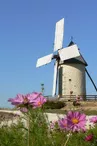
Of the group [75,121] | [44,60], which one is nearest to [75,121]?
[75,121]

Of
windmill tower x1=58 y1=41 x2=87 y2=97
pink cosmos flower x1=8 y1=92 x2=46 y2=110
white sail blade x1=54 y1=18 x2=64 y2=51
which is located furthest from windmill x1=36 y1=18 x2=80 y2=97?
pink cosmos flower x1=8 y1=92 x2=46 y2=110

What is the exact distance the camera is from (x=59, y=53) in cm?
4791

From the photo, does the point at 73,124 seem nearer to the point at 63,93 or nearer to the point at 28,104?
the point at 28,104

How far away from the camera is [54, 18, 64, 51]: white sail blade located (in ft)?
161

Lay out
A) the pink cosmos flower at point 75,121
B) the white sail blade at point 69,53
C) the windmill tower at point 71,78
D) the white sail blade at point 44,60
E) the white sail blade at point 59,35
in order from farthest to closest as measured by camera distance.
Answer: the white sail blade at point 59,35 → the white sail blade at point 44,60 → the white sail blade at point 69,53 → the windmill tower at point 71,78 → the pink cosmos flower at point 75,121

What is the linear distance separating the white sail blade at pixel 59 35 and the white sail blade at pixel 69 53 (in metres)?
1.23

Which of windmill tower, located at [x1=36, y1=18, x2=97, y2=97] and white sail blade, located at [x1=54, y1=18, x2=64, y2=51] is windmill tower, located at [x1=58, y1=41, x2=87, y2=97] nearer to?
windmill tower, located at [x1=36, y1=18, x2=97, y2=97]

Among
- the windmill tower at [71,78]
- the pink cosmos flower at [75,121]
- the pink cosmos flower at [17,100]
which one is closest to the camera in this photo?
the pink cosmos flower at [75,121]

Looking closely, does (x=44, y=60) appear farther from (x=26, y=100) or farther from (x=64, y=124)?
(x=64, y=124)

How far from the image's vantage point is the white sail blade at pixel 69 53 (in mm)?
46700

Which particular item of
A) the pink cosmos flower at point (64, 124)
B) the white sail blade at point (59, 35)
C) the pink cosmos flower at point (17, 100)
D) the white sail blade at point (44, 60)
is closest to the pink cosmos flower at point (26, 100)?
the pink cosmos flower at point (17, 100)

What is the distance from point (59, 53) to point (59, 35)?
2.94 meters

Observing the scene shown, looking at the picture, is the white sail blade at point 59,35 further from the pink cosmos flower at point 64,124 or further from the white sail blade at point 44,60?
the pink cosmos flower at point 64,124

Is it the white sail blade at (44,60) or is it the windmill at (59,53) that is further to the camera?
the white sail blade at (44,60)
